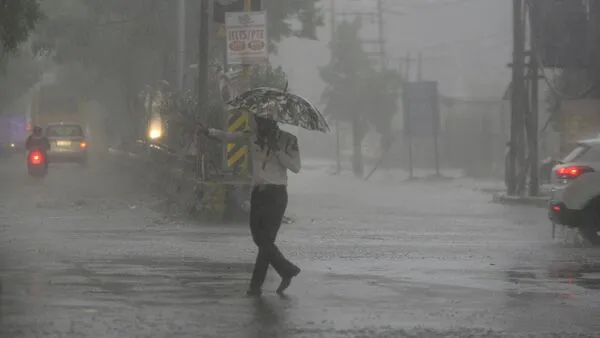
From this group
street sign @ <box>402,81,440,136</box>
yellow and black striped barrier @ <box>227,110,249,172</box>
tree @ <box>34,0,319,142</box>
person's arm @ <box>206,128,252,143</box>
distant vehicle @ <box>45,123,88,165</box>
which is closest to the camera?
person's arm @ <box>206,128,252,143</box>

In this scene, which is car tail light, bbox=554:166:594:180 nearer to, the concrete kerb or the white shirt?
the white shirt

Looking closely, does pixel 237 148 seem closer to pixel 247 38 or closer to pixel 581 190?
pixel 247 38

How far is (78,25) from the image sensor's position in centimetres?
5097

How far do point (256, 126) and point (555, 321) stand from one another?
3644mm

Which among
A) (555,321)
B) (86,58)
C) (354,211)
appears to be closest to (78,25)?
(86,58)

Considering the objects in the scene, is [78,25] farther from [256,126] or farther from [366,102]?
[256,126]

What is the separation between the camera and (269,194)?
12.5 meters

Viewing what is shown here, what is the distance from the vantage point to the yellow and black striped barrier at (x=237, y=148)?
23641 mm

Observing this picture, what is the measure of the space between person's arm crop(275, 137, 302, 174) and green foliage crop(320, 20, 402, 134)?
52745 mm

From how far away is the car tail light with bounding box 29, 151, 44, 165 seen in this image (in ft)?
136

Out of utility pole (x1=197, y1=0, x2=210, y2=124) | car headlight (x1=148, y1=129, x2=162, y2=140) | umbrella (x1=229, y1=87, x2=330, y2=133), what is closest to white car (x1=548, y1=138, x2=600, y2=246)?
umbrella (x1=229, y1=87, x2=330, y2=133)

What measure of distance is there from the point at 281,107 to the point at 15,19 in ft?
30.9

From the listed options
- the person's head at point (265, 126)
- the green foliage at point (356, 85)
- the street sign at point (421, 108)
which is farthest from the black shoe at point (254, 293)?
the green foliage at point (356, 85)

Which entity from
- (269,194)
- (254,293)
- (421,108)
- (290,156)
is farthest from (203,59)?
(421,108)
